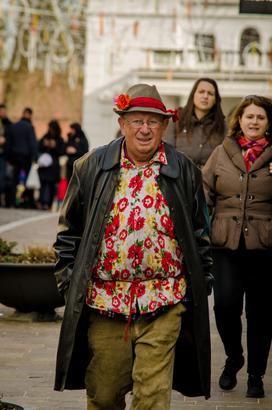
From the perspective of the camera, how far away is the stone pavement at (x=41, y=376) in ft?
24.3

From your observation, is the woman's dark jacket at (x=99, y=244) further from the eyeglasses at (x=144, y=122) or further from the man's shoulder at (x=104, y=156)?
the eyeglasses at (x=144, y=122)

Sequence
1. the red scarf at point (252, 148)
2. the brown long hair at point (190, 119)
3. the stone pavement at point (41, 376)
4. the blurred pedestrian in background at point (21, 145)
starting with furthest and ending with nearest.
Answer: the blurred pedestrian in background at point (21, 145)
the brown long hair at point (190, 119)
the red scarf at point (252, 148)
the stone pavement at point (41, 376)

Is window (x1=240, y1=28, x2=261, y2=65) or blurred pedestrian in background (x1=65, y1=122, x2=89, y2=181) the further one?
window (x1=240, y1=28, x2=261, y2=65)

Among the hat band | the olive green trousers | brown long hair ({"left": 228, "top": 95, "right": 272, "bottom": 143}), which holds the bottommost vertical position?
the olive green trousers

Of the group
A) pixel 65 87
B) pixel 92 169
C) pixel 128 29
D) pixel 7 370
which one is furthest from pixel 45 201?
pixel 65 87

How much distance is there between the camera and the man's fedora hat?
224 inches

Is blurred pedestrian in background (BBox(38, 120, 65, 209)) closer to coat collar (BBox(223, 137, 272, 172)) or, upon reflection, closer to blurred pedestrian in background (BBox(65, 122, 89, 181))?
blurred pedestrian in background (BBox(65, 122, 89, 181))

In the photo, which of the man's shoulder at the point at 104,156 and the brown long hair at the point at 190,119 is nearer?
the man's shoulder at the point at 104,156

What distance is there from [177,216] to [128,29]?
4046 cm

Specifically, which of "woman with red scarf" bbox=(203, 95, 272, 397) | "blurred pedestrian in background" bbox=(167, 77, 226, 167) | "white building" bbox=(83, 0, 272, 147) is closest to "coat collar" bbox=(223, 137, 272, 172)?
"woman with red scarf" bbox=(203, 95, 272, 397)

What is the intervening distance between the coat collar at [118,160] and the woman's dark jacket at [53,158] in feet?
58.5

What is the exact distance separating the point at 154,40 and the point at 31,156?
22.9m

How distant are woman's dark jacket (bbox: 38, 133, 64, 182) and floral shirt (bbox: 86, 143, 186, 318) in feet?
59.0

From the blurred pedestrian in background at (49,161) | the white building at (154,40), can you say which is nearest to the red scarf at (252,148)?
the blurred pedestrian in background at (49,161)
